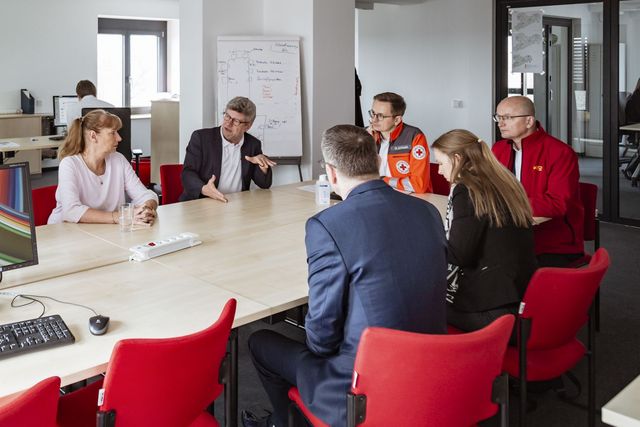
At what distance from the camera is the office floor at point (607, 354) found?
3.05 metres

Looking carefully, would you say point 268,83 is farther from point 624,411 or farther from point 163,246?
point 624,411

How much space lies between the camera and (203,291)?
93.5 inches

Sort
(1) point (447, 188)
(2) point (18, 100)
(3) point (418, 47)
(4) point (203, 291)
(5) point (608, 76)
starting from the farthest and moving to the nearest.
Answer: (2) point (18, 100)
(3) point (418, 47)
(5) point (608, 76)
(1) point (447, 188)
(4) point (203, 291)

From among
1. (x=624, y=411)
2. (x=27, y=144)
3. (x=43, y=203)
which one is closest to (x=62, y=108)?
(x=27, y=144)

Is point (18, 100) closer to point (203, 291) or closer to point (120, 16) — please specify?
point (120, 16)

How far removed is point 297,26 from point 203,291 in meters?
4.37

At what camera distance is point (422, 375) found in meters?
1.75

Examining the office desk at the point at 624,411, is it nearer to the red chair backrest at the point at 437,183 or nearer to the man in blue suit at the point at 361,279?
the man in blue suit at the point at 361,279

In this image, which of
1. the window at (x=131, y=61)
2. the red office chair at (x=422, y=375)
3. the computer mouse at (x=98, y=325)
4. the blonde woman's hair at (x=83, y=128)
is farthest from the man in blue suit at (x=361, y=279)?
the window at (x=131, y=61)

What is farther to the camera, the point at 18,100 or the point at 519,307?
the point at 18,100

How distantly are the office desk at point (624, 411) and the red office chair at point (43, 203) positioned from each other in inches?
119

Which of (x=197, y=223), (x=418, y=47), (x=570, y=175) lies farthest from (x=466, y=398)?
(x=418, y=47)

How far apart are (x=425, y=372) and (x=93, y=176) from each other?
2.38 metres

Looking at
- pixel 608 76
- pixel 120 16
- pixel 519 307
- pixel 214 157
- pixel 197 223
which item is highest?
pixel 120 16
